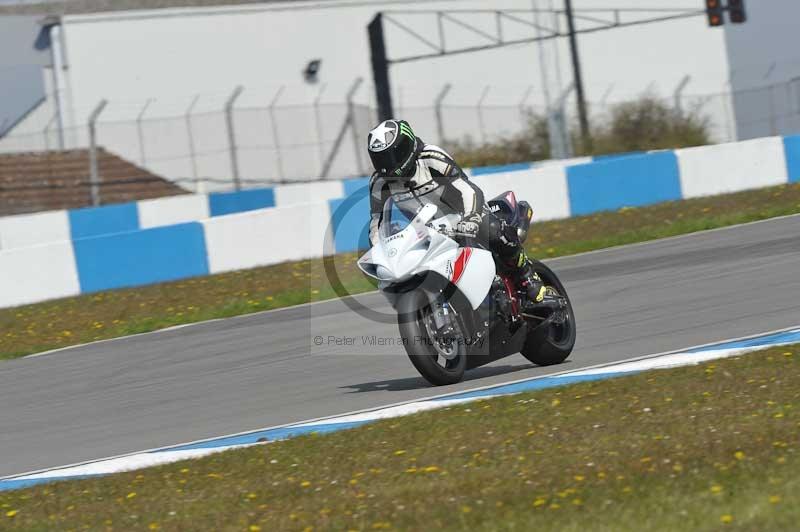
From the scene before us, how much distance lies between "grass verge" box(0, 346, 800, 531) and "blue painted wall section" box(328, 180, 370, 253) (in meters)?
9.64

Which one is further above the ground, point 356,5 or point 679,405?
point 356,5

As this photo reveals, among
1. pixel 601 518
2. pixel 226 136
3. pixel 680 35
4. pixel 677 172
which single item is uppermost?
pixel 680 35

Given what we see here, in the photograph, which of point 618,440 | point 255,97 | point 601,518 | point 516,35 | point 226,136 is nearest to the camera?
point 601,518

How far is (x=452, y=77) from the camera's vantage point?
36.7 m

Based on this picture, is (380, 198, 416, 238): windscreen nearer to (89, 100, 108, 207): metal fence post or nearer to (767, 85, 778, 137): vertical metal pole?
(89, 100, 108, 207): metal fence post

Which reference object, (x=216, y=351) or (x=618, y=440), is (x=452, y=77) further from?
(x=618, y=440)

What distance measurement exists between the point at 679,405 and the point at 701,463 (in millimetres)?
1081

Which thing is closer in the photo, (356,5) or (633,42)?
(356,5)

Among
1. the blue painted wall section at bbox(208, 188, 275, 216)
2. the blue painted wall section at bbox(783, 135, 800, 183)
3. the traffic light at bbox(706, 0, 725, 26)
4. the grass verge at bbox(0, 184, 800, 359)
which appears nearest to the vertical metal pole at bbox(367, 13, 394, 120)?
the blue painted wall section at bbox(208, 188, 275, 216)

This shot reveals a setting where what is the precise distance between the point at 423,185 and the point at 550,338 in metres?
1.33

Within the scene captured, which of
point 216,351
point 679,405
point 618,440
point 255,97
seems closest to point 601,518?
point 618,440

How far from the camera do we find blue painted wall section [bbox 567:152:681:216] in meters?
18.4

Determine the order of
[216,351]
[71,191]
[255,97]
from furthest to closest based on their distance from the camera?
[255,97]
[71,191]
[216,351]

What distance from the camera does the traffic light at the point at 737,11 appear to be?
2695 cm
